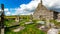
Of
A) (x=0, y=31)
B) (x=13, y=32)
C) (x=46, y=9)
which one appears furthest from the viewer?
(x=46, y=9)

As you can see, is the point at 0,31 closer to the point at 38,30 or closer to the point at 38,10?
the point at 38,30

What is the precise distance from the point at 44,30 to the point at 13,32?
17.5 feet

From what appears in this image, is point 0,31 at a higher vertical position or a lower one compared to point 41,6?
lower

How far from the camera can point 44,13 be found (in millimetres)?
51406

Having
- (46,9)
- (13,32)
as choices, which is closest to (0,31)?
(13,32)

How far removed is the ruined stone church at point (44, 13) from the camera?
49.6 m

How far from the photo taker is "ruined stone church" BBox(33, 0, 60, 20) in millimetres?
49625

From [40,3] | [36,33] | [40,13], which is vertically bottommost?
[36,33]

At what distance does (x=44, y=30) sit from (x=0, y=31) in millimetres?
7570

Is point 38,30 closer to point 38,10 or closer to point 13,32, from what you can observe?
point 13,32

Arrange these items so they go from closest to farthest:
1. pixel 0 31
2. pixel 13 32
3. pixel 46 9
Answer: pixel 0 31 < pixel 13 32 < pixel 46 9

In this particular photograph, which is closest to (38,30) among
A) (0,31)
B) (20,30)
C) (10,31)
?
(20,30)

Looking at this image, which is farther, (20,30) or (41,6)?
(41,6)

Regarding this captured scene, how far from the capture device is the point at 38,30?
25.4 m
